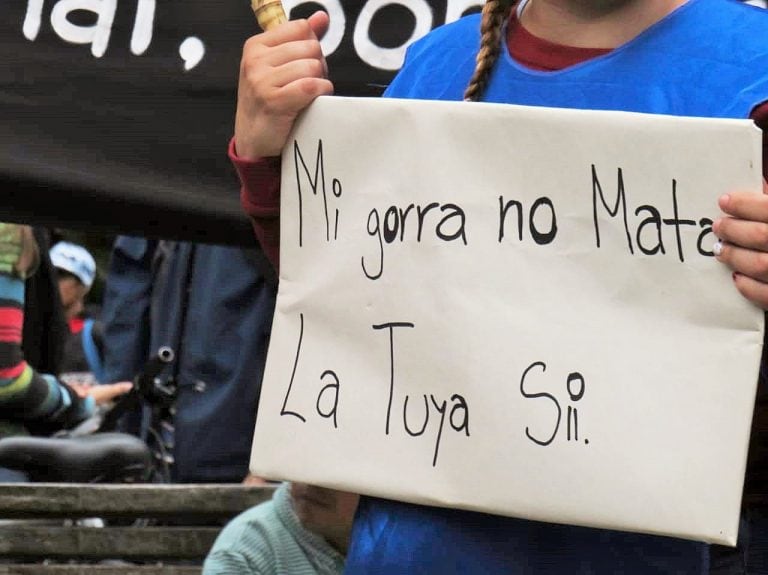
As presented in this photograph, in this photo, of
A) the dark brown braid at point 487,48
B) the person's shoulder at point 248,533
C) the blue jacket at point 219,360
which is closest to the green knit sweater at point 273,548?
the person's shoulder at point 248,533

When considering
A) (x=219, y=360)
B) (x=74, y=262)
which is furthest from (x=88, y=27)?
(x=74, y=262)

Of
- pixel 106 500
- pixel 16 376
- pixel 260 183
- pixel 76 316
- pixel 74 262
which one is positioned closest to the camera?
pixel 260 183

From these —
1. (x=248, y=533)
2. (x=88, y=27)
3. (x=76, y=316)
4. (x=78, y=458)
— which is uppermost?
(x=76, y=316)

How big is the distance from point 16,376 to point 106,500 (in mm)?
884

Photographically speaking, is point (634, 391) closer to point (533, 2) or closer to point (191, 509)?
point (533, 2)

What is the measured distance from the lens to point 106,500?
9.09ft

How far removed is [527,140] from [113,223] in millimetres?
972

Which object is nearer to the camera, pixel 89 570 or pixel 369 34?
pixel 369 34

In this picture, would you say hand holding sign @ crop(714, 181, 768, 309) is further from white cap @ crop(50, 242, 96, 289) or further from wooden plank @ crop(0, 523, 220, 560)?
white cap @ crop(50, 242, 96, 289)

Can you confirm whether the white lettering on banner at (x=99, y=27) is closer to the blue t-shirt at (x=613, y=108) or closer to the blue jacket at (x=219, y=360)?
the blue t-shirt at (x=613, y=108)

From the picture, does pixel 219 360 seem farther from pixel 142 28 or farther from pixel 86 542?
pixel 142 28

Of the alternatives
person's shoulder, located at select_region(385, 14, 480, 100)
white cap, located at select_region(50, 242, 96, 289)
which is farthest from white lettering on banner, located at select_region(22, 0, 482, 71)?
white cap, located at select_region(50, 242, 96, 289)

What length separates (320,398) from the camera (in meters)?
1.57

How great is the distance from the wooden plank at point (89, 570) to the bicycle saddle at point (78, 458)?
1.72ft
